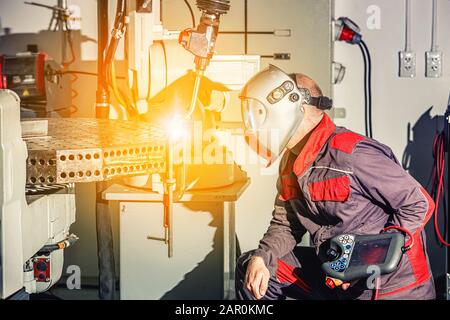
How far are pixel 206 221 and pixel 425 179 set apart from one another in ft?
3.87

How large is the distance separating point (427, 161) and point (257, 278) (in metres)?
1.52

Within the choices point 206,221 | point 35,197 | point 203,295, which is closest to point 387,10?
point 206,221

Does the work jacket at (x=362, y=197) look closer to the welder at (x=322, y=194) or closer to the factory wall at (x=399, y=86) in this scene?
the welder at (x=322, y=194)

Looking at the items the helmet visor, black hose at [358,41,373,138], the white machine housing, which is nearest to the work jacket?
the helmet visor

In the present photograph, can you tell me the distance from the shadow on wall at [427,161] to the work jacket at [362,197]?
3.50 feet

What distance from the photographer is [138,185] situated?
285 cm

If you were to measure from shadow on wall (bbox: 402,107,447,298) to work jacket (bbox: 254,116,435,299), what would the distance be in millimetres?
1067

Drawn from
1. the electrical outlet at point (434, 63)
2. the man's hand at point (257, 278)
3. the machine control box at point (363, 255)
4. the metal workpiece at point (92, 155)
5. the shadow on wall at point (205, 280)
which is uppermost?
the electrical outlet at point (434, 63)

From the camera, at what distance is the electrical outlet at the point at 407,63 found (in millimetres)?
3384

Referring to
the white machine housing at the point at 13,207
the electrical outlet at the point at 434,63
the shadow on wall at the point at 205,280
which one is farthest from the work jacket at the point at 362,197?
the electrical outlet at the point at 434,63

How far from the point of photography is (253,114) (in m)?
2.42

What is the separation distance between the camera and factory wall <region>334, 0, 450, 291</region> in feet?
11.1

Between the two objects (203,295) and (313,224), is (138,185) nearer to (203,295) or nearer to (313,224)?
(203,295)

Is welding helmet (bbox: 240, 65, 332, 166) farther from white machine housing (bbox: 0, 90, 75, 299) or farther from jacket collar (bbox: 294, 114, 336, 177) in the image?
white machine housing (bbox: 0, 90, 75, 299)
